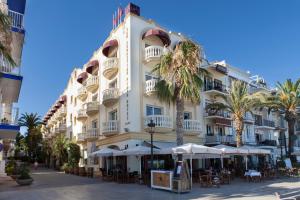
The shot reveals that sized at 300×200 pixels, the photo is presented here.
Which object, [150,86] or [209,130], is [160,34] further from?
[209,130]

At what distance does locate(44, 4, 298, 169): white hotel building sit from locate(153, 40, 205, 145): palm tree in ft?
11.7

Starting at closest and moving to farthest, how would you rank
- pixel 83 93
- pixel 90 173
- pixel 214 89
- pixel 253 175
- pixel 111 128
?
pixel 253 175, pixel 111 128, pixel 90 173, pixel 214 89, pixel 83 93

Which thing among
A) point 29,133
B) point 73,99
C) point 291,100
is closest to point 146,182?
point 291,100

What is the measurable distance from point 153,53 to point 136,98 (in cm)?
455

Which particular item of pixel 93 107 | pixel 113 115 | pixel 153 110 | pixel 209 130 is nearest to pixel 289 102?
pixel 209 130

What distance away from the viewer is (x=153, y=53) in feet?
89.7

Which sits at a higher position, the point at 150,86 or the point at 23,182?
the point at 150,86

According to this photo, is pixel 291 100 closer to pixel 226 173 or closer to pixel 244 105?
pixel 244 105

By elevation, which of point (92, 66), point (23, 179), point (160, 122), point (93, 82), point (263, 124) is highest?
point (92, 66)

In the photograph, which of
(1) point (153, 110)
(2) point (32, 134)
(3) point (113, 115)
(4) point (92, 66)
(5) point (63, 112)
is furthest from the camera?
(2) point (32, 134)

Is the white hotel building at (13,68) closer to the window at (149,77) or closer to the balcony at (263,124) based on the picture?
the window at (149,77)

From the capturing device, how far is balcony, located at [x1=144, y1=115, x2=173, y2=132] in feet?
84.6

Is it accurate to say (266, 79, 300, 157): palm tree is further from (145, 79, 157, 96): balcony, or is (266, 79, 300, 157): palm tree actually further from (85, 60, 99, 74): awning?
(85, 60, 99, 74): awning

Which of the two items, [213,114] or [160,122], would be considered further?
[213,114]
